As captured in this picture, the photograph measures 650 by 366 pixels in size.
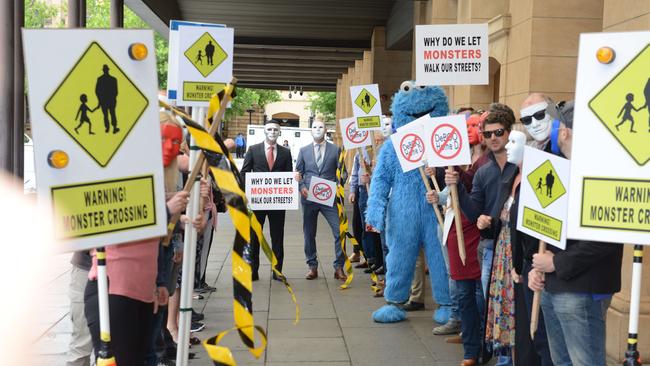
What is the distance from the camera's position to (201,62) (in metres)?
Result: 6.43

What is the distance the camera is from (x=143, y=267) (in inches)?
158

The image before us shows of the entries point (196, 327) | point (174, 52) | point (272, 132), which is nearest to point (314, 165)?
point (272, 132)

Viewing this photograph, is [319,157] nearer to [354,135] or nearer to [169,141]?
[354,135]

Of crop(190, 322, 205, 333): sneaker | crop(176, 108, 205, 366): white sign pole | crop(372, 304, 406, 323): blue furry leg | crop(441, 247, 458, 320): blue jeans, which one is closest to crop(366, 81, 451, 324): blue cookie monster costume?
crop(372, 304, 406, 323): blue furry leg

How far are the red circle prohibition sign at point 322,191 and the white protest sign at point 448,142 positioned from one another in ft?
12.0

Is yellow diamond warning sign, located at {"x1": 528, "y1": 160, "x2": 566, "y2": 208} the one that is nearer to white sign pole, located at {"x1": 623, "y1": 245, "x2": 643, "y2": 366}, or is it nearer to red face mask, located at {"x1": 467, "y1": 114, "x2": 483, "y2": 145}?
white sign pole, located at {"x1": 623, "y1": 245, "x2": 643, "y2": 366}

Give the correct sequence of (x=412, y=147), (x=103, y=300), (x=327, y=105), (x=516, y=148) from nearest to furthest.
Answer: (x=103, y=300), (x=516, y=148), (x=412, y=147), (x=327, y=105)

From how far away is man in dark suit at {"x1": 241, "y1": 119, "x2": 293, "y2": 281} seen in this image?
10.7 metres

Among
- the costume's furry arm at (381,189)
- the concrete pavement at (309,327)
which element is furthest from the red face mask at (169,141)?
the costume's furry arm at (381,189)

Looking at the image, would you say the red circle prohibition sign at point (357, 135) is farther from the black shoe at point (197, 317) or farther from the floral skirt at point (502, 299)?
the floral skirt at point (502, 299)

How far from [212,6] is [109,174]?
2298 cm

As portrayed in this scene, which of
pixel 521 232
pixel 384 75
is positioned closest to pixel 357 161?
pixel 521 232

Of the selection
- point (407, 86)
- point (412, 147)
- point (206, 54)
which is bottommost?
point (412, 147)

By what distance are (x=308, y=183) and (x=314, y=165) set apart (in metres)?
0.29
